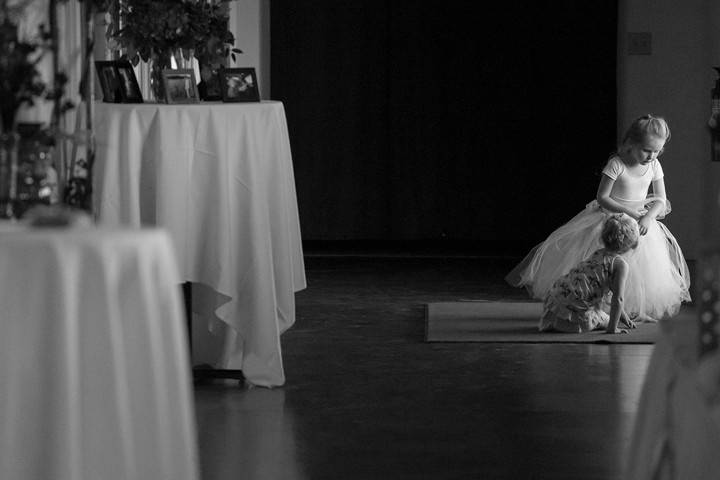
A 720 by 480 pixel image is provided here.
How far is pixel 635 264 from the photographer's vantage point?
19.8ft

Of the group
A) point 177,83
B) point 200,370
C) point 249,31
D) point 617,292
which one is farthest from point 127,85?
point 249,31

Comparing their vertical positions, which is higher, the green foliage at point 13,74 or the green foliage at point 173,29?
the green foliage at point 173,29

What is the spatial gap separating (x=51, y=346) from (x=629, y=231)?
12.5ft

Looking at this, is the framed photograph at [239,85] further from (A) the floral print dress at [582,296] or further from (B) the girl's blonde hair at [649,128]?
(B) the girl's blonde hair at [649,128]

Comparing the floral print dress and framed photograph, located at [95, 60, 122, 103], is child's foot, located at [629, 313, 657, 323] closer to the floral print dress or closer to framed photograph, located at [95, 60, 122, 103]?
the floral print dress

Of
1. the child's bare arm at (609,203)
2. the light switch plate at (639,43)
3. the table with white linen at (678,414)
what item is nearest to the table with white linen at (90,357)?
the table with white linen at (678,414)

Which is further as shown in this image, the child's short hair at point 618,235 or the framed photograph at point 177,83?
the child's short hair at point 618,235

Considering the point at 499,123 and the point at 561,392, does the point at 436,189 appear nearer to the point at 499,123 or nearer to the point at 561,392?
the point at 499,123

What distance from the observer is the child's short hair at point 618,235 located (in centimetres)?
574

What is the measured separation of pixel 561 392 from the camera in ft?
14.8

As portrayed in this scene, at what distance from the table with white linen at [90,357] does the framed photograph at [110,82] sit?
2.02 metres

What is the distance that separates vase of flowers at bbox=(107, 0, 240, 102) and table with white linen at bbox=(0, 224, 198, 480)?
2129 mm

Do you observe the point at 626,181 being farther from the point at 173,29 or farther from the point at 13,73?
the point at 13,73

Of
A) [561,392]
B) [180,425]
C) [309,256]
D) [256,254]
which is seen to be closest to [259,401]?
[256,254]
